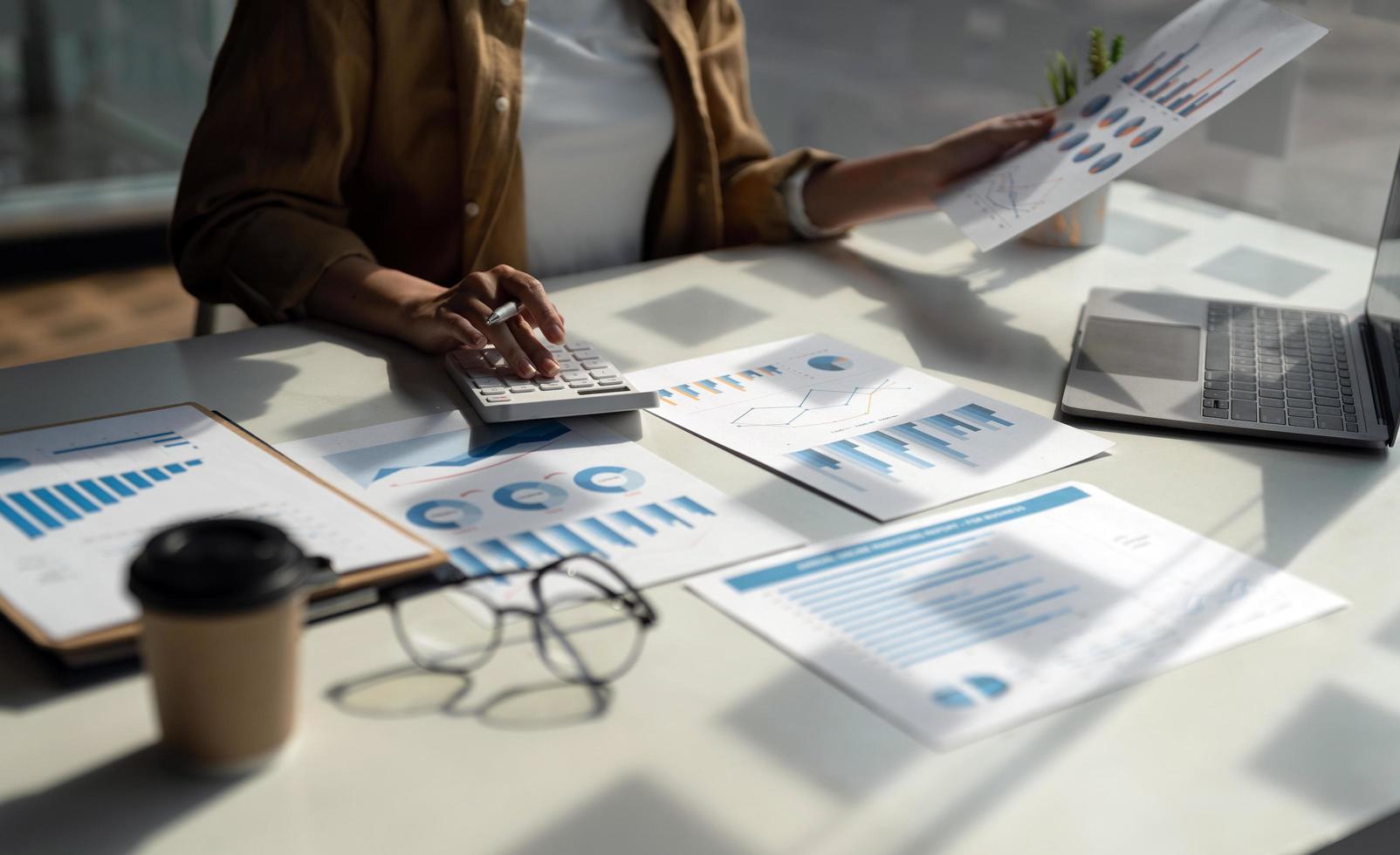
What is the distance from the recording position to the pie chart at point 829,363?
3.77 ft

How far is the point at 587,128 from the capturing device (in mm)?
1473

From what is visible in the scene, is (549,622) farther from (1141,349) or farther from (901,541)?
(1141,349)

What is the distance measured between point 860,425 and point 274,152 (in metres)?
0.64

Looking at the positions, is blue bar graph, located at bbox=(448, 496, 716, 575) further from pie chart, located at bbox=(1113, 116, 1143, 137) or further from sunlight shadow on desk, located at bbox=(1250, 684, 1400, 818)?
pie chart, located at bbox=(1113, 116, 1143, 137)

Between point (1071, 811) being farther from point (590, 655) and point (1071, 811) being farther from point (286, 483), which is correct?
point (286, 483)

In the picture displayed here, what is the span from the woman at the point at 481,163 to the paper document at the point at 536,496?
0.36ft

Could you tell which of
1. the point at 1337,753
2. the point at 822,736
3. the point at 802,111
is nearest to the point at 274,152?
the point at 822,736

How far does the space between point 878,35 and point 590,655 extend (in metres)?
1.99

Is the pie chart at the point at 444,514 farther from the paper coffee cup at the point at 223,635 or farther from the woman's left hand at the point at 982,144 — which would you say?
the woman's left hand at the point at 982,144

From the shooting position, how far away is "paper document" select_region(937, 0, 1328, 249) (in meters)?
1.21

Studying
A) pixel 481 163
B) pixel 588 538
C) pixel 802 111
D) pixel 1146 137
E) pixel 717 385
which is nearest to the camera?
pixel 588 538

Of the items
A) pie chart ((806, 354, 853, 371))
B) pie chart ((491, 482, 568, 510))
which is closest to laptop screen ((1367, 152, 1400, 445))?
pie chart ((806, 354, 853, 371))

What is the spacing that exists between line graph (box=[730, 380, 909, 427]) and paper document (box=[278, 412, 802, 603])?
12cm

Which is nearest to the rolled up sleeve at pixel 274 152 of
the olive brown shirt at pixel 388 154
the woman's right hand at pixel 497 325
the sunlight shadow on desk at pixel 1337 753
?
the olive brown shirt at pixel 388 154
